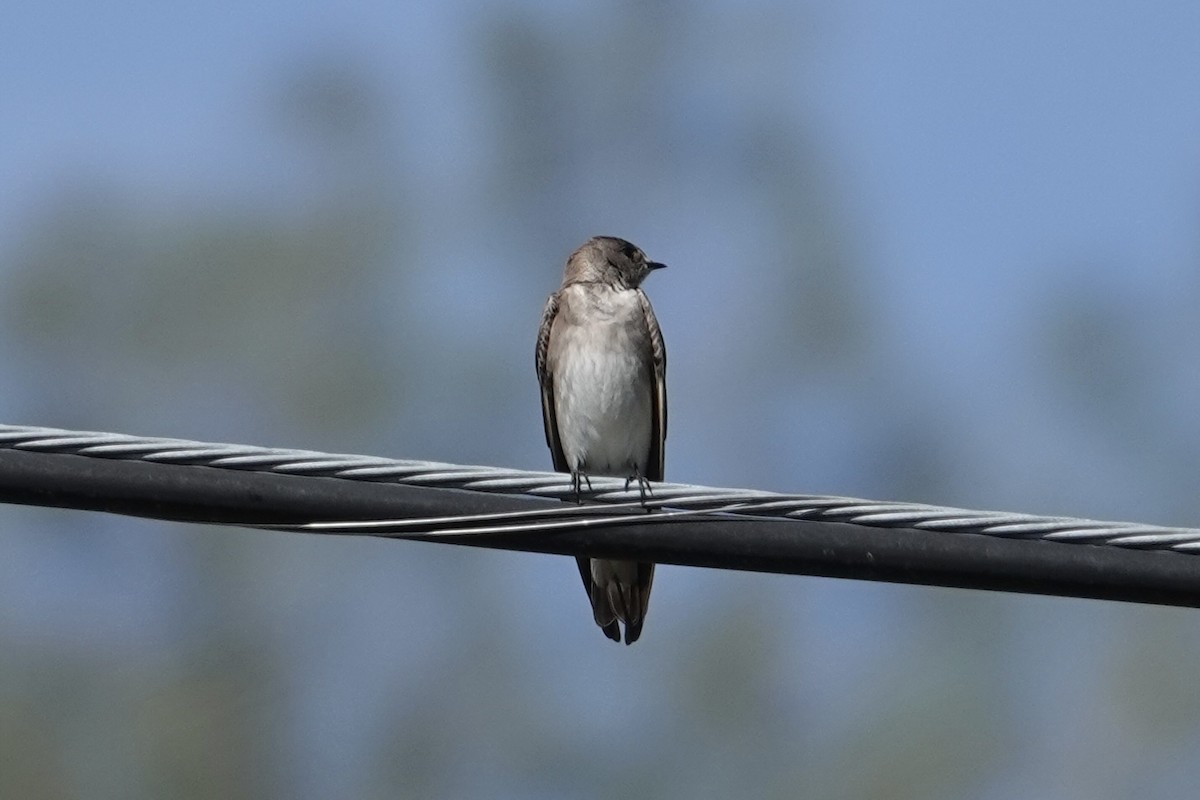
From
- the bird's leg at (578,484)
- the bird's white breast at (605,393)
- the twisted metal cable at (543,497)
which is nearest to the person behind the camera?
the twisted metal cable at (543,497)

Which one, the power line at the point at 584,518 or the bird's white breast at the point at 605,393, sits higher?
the bird's white breast at the point at 605,393

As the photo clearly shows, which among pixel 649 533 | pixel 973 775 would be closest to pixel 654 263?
pixel 649 533

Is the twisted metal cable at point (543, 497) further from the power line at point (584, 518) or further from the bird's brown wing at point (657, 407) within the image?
the bird's brown wing at point (657, 407)

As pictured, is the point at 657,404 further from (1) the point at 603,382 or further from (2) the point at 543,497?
(2) the point at 543,497

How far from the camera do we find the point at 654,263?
10508 millimetres

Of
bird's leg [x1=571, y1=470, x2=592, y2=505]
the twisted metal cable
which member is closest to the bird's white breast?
bird's leg [x1=571, y1=470, x2=592, y2=505]

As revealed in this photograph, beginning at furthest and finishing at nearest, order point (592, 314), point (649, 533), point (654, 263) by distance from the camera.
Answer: point (654, 263) < point (592, 314) < point (649, 533)

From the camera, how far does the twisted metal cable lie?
4.58m

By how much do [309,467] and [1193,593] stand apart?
2.12 metres

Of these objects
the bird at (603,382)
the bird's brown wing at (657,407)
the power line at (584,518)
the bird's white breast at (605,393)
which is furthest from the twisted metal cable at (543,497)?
the bird's brown wing at (657,407)

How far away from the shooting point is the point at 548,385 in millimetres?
9500

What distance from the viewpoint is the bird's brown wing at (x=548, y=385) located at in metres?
9.47

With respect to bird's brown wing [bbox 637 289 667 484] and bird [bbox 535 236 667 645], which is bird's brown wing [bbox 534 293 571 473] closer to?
bird [bbox 535 236 667 645]

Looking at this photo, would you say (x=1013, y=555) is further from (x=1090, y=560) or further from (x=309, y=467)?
(x=309, y=467)
